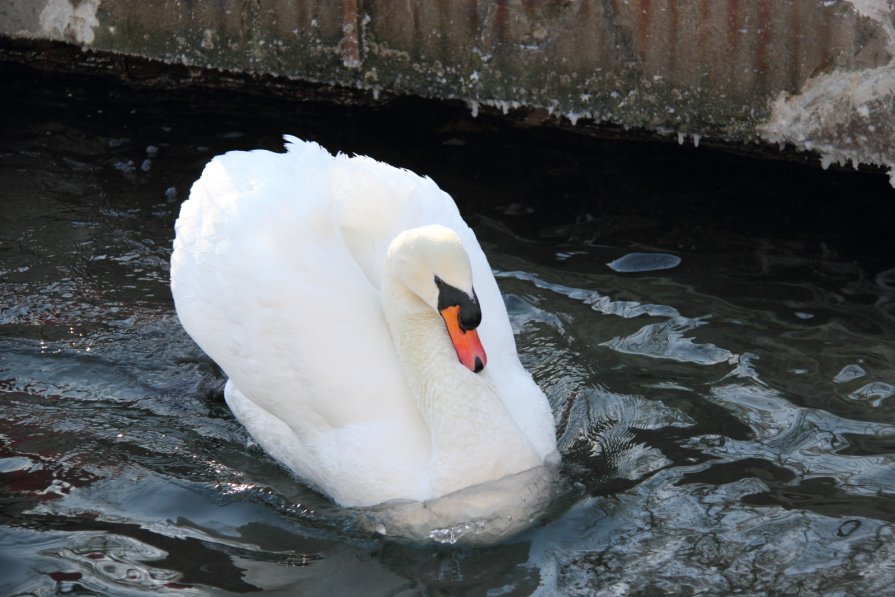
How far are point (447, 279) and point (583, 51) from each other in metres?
2.74

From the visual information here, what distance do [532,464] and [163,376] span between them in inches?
75.0

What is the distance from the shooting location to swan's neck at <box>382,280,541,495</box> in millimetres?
4512

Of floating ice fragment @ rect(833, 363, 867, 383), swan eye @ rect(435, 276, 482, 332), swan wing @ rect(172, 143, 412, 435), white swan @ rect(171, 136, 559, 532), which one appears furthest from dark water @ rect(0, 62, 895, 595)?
swan eye @ rect(435, 276, 482, 332)

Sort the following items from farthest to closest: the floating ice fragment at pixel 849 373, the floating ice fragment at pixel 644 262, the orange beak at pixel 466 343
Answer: the floating ice fragment at pixel 644 262
the floating ice fragment at pixel 849 373
the orange beak at pixel 466 343

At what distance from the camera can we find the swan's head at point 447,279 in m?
4.36

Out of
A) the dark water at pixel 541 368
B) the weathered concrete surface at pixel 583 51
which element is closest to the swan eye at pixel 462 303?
the dark water at pixel 541 368

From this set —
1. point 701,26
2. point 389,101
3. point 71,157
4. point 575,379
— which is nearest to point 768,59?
point 701,26

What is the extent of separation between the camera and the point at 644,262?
631 cm

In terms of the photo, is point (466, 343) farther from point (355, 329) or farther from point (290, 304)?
point (290, 304)

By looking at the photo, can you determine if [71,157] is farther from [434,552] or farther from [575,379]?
[434,552]

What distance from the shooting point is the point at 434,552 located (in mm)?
4391

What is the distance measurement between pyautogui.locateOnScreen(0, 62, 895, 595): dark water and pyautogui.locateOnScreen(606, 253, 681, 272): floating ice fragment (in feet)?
0.06

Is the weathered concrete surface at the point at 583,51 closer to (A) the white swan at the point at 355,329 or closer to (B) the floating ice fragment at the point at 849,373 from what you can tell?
(B) the floating ice fragment at the point at 849,373

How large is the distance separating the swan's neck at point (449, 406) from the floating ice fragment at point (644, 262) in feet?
5.87
